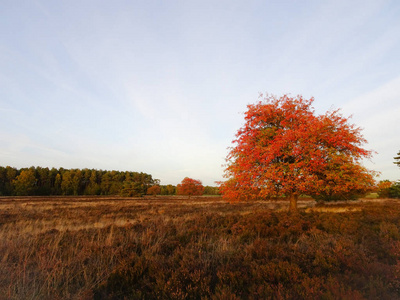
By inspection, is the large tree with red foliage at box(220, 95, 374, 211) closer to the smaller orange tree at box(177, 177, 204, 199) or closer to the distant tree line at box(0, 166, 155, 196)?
the smaller orange tree at box(177, 177, 204, 199)

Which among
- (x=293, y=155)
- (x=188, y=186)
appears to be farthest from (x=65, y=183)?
(x=293, y=155)

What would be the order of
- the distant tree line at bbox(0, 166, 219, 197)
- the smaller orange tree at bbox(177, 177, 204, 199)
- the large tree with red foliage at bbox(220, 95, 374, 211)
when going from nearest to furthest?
the large tree with red foliage at bbox(220, 95, 374, 211) < the smaller orange tree at bbox(177, 177, 204, 199) < the distant tree line at bbox(0, 166, 219, 197)

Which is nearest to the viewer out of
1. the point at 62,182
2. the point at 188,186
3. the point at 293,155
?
the point at 293,155

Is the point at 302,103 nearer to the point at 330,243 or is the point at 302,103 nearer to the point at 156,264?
the point at 330,243

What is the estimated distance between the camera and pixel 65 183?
77.2 m

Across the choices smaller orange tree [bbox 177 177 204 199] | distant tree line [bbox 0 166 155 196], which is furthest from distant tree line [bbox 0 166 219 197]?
smaller orange tree [bbox 177 177 204 199]

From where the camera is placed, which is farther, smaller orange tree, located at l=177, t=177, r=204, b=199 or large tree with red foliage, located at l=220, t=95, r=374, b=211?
smaller orange tree, located at l=177, t=177, r=204, b=199

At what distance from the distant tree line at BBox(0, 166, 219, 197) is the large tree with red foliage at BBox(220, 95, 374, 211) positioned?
59.6 meters

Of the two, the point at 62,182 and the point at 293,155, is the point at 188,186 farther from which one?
the point at 62,182

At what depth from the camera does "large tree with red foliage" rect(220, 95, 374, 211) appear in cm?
936

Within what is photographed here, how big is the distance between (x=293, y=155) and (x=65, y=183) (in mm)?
89148

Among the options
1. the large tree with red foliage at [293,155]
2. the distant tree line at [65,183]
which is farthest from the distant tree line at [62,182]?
the large tree with red foliage at [293,155]

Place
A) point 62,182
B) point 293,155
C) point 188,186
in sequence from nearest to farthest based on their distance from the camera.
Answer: point 293,155 < point 188,186 < point 62,182

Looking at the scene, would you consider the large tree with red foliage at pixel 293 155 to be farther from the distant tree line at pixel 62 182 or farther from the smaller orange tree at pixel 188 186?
the distant tree line at pixel 62 182
